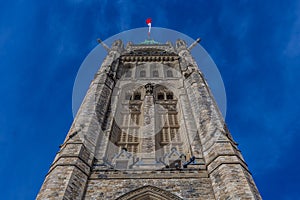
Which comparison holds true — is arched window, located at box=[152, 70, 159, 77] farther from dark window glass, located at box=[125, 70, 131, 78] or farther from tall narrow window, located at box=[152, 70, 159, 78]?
dark window glass, located at box=[125, 70, 131, 78]

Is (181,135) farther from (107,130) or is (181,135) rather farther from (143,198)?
(143,198)

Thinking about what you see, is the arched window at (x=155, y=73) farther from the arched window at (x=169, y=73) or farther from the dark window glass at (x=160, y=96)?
the dark window glass at (x=160, y=96)

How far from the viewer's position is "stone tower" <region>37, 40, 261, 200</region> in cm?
929

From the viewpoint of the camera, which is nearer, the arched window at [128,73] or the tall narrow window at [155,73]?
the arched window at [128,73]

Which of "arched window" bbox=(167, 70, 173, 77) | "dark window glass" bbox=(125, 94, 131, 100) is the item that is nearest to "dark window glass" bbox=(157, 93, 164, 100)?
"dark window glass" bbox=(125, 94, 131, 100)

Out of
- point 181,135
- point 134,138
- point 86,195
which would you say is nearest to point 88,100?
point 134,138

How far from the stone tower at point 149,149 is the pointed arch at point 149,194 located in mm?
31

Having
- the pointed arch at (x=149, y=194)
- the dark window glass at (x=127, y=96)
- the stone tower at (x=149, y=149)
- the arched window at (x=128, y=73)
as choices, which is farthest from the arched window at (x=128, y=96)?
the pointed arch at (x=149, y=194)

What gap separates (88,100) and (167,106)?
522 centimetres

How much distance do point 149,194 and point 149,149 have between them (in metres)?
3.25

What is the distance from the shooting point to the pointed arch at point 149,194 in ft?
30.0

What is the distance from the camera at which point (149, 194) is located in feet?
30.9

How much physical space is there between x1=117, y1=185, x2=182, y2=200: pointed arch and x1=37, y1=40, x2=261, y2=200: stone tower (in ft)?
0.10

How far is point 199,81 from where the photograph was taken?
16938 mm
